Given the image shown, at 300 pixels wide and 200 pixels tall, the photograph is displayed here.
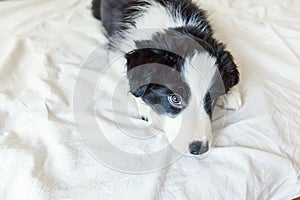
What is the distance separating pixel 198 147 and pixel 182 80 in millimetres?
191

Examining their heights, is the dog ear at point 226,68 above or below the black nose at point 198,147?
above

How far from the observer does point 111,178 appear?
3.44 ft

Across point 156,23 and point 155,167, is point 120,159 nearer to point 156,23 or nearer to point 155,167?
point 155,167

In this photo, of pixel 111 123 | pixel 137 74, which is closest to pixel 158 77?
pixel 137 74

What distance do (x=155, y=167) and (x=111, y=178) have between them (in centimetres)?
12

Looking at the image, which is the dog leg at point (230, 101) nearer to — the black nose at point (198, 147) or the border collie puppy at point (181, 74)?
the border collie puppy at point (181, 74)

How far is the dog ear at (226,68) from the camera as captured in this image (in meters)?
1.17

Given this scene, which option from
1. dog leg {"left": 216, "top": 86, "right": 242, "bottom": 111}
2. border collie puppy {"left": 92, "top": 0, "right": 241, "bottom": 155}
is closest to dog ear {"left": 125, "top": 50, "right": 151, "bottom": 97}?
border collie puppy {"left": 92, "top": 0, "right": 241, "bottom": 155}

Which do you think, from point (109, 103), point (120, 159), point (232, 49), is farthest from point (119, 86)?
point (232, 49)

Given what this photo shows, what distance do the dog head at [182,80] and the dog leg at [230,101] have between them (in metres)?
0.06

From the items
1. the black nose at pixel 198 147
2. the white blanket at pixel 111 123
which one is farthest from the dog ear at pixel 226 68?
the black nose at pixel 198 147

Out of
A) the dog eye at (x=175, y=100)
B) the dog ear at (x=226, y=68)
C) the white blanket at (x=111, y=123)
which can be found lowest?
the white blanket at (x=111, y=123)

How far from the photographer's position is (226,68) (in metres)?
1.18

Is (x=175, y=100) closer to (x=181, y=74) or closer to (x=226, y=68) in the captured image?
(x=181, y=74)
